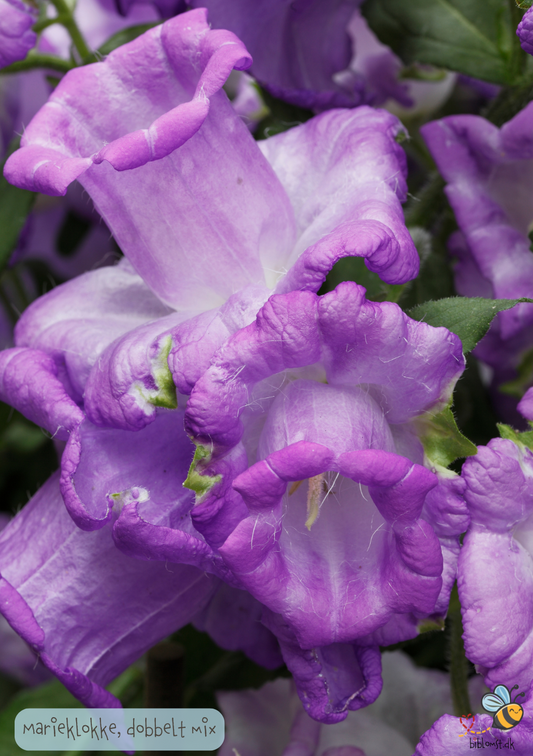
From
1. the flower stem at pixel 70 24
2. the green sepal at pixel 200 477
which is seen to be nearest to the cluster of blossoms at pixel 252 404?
the green sepal at pixel 200 477

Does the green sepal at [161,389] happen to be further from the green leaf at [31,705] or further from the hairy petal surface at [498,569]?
the green leaf at [31,705]

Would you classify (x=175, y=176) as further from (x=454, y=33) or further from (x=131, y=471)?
(x=454, y=33)

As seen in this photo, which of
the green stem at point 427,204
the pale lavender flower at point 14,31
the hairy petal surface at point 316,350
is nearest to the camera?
the hairy petal surface at point 316,350

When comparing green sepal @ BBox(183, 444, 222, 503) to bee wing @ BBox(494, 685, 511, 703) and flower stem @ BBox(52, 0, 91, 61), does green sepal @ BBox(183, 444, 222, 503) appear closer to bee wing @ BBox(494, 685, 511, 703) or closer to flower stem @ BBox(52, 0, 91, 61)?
bee wing @ BBox(494, 685, 511, 703)

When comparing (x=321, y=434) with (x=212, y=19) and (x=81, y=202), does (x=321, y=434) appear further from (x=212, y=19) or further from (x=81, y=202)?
(x=81, y=202)

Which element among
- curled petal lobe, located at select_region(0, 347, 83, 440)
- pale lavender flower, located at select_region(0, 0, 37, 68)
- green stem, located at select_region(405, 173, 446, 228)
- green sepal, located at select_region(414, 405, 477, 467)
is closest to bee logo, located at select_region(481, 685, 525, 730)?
green sepal, located at select_region(414, 405, 477, 467)

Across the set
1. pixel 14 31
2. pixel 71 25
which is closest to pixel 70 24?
pixel 71 25

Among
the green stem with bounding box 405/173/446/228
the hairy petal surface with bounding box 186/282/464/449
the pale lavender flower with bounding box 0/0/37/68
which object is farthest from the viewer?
the green stem with bounding box 405/173/446/228
